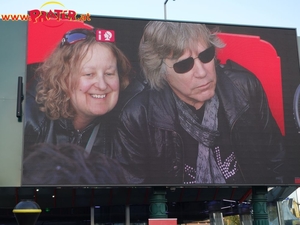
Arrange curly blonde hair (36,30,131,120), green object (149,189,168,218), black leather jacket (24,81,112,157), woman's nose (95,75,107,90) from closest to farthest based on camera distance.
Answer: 1. black leather jacket (24,81,112,157)
2. curly blonde hair (36,30,131,120)
3. woman's nose (95,75,107,90)
4. green object (149,189,168,218)

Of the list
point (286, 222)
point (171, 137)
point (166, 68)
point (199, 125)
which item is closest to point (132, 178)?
point (171, 137)

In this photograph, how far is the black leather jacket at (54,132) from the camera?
23.2 meters

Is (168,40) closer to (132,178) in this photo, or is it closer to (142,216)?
(132,178)

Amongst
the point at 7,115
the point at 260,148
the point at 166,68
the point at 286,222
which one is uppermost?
the point at 166,68

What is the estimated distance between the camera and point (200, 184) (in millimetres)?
24312

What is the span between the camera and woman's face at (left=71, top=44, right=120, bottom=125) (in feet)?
78.9

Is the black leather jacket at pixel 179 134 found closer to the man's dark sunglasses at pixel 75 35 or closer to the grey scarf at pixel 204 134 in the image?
the grey scarf at pixel 204 134

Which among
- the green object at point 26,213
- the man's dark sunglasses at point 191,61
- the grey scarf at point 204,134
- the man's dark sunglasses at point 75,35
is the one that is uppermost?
the man's dark sunglasses at point 75,35

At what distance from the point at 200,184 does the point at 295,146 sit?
576 centimetres

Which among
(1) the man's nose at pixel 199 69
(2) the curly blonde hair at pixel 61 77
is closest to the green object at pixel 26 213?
(2) the curly blonde hair at pixel 61 77

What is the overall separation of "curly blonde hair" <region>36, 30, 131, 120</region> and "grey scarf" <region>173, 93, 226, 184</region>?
3.52m

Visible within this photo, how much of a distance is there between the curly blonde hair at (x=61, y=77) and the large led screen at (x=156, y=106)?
2.0 inches

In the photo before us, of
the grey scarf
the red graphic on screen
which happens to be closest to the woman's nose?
the red graphic on screen

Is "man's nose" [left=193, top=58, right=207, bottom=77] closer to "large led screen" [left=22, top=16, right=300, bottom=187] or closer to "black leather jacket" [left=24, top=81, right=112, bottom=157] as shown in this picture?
"large led screen" [left=22, top=16, right=300, bottom=187]
